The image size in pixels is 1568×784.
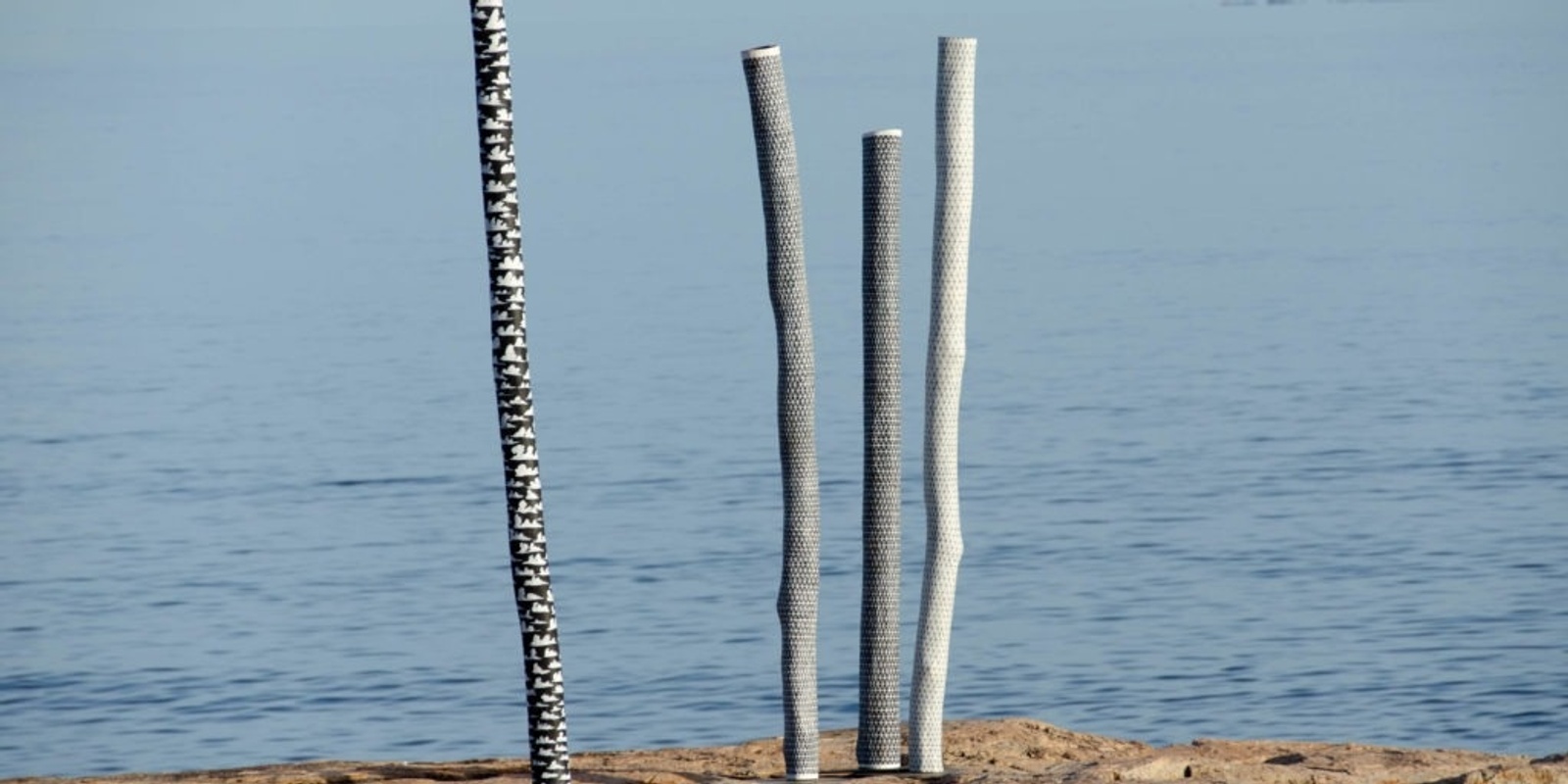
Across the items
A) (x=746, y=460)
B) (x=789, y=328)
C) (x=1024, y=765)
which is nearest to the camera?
(x=789, y=328)

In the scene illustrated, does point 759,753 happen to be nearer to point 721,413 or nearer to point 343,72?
point 721,413

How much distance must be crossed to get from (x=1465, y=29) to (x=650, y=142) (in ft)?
343

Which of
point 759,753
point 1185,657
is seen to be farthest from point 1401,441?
point 759,753

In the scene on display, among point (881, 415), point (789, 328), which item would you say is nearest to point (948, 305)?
point (881, 415)

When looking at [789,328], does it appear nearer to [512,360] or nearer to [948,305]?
[948,305]

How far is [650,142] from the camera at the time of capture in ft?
288

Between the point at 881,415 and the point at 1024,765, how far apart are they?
2.33 m

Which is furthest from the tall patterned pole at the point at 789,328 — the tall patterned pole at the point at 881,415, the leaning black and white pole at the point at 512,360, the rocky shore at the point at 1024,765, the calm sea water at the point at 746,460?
the calm sea water at the point at 746,460

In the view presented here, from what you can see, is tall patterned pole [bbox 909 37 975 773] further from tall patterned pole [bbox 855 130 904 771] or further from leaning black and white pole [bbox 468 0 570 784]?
leaning black and white pole [bbox 468 0 570 784]

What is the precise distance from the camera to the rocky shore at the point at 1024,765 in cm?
1176

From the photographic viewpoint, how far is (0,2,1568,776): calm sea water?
18.5 meters

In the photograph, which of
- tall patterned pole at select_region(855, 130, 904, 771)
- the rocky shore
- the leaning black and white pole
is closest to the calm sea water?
the rocky shore

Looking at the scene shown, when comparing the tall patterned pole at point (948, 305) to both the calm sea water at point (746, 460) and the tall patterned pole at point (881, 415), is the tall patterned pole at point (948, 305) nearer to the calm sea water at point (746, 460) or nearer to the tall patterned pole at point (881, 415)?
the tall patterned pole at point (881, 415)

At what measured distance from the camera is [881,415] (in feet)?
40.4
